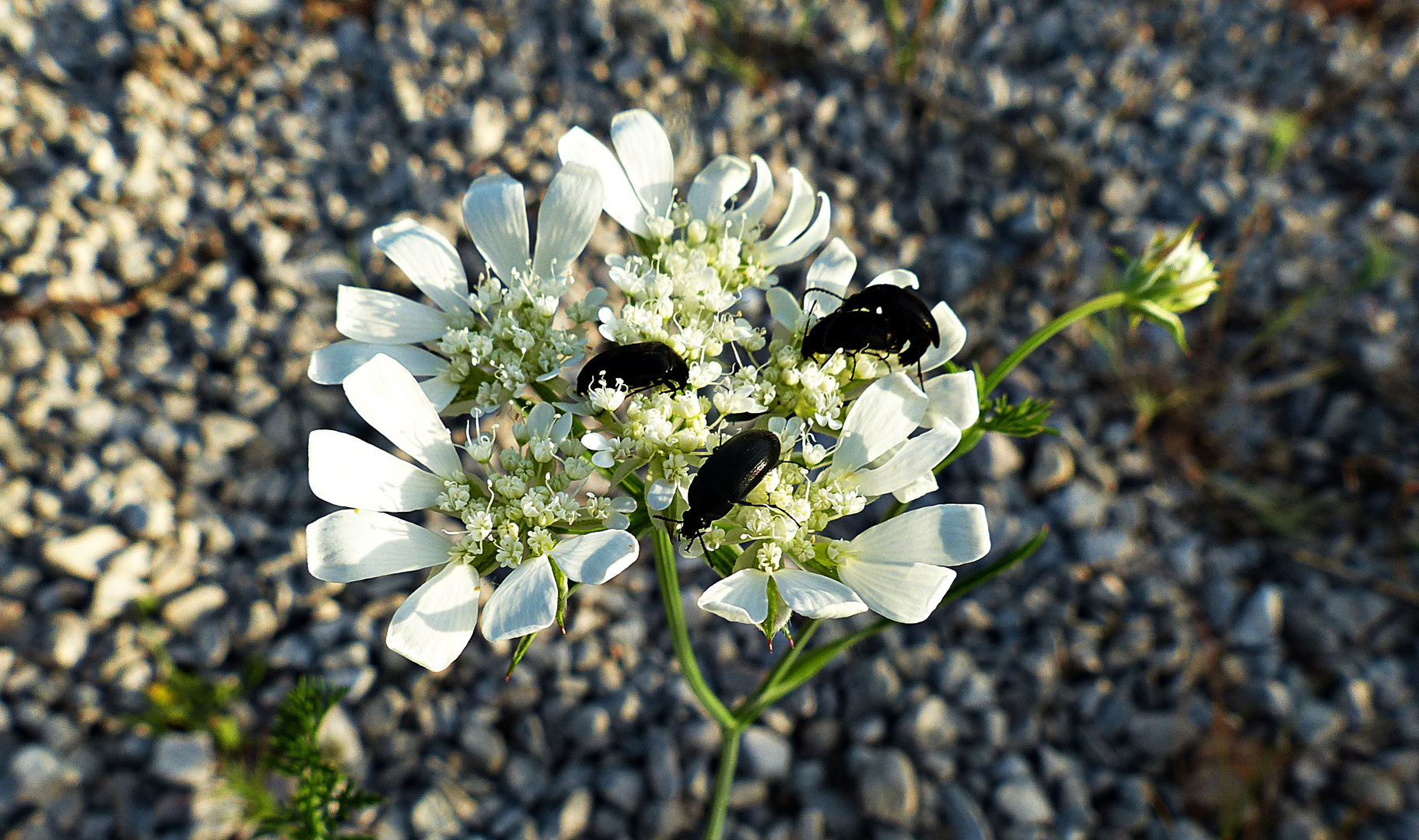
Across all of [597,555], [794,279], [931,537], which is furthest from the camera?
[794,279]

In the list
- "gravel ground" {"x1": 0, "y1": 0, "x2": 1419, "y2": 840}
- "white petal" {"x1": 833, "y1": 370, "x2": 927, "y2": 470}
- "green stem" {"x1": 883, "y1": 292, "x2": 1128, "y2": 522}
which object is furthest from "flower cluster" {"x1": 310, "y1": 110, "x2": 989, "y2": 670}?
"gravel ground" {"x1": 0, "y1": 0, "x2": 1419, "y2": 840}

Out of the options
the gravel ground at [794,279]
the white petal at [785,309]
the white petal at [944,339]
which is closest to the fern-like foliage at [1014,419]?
the white petal at [944,339]

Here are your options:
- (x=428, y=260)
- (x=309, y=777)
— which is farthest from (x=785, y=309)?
(x=309, y=777)

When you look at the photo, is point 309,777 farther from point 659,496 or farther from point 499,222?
point 499,222

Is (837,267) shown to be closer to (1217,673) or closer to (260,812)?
(260,812)

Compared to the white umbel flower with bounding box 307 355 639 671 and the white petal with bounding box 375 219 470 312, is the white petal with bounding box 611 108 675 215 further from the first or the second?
the white umbel flower with bounding box 307 355 639 671

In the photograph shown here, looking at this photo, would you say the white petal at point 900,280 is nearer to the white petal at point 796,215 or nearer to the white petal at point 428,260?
the white petal at point 796,215

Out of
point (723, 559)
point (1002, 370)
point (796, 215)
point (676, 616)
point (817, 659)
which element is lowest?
point (817, 659)
